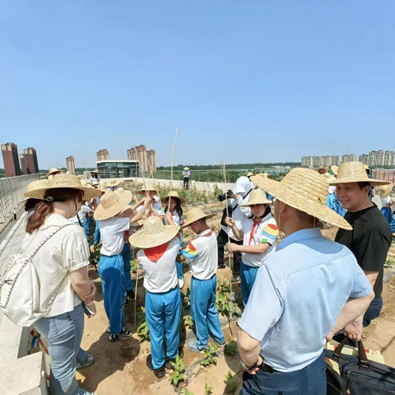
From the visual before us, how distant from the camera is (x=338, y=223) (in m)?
1.31

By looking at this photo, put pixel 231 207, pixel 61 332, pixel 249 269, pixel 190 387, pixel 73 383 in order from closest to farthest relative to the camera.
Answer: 1. pixel 61 332
2. pixel 73 383
3. pixel 190 387
4. pixel 249 269
5. pixel 231 207

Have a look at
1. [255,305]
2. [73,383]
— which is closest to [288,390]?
[255,305]

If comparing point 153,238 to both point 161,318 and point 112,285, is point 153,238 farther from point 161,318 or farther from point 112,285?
→ point 112,285

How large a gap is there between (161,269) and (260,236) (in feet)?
4.47

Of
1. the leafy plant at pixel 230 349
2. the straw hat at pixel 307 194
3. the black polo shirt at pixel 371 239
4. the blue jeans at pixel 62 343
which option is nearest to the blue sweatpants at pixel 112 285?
the blue jeans at pixel 62 343

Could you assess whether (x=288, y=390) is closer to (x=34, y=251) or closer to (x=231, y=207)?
(x=34, y=251)

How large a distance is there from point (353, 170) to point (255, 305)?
74.0 inches

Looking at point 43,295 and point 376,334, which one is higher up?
point 43,295

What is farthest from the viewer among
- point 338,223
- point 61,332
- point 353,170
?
point 353,170

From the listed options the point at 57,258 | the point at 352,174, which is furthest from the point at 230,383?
the point at 352,174

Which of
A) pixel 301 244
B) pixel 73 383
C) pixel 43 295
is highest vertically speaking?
pixel 301 244

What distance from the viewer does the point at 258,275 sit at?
121 centimetres

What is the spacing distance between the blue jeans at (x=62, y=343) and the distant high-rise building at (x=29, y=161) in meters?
18.9

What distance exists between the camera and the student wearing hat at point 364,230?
1960mm
